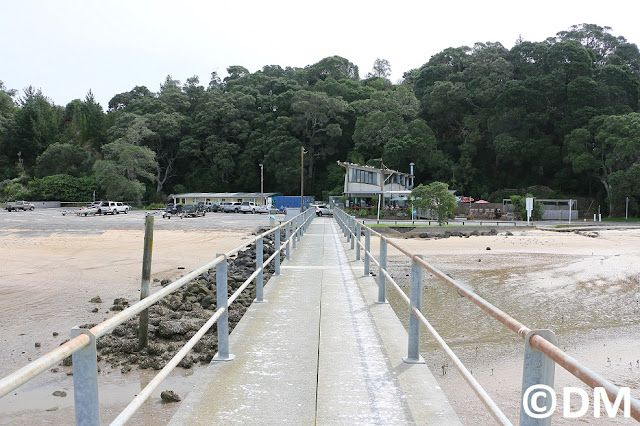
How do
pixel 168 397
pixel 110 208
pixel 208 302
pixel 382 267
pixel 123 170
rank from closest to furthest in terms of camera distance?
pixel 168 397 < pixel 382 267 < pixel 208 302 < pixel 110 208 < pixel 123 170

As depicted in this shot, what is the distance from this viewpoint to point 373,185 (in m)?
51.0

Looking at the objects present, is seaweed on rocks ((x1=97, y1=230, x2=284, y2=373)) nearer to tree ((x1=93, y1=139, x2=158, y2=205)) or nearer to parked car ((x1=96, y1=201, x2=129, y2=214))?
parked car ((x1=96, y1=201, x2=129, y2=214))

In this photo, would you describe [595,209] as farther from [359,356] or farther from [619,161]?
[359,356]

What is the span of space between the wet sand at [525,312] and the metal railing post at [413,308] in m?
1.40

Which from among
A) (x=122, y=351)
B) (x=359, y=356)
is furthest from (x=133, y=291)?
(x=359, y=356)

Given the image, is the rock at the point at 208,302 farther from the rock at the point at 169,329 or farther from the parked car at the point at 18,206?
the parked car at the point at 18,206

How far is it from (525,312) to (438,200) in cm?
2374

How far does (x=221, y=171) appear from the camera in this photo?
259ft

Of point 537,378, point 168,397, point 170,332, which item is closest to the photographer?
point 537,378

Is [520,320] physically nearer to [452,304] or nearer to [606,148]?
[452,304]

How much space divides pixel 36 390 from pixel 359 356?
4.44m

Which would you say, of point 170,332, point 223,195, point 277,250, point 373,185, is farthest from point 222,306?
point 223,195

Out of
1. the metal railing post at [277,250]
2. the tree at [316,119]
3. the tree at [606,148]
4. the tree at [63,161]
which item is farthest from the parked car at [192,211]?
the metal railing post at [277,250]

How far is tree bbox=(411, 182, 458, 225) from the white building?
1174cm
